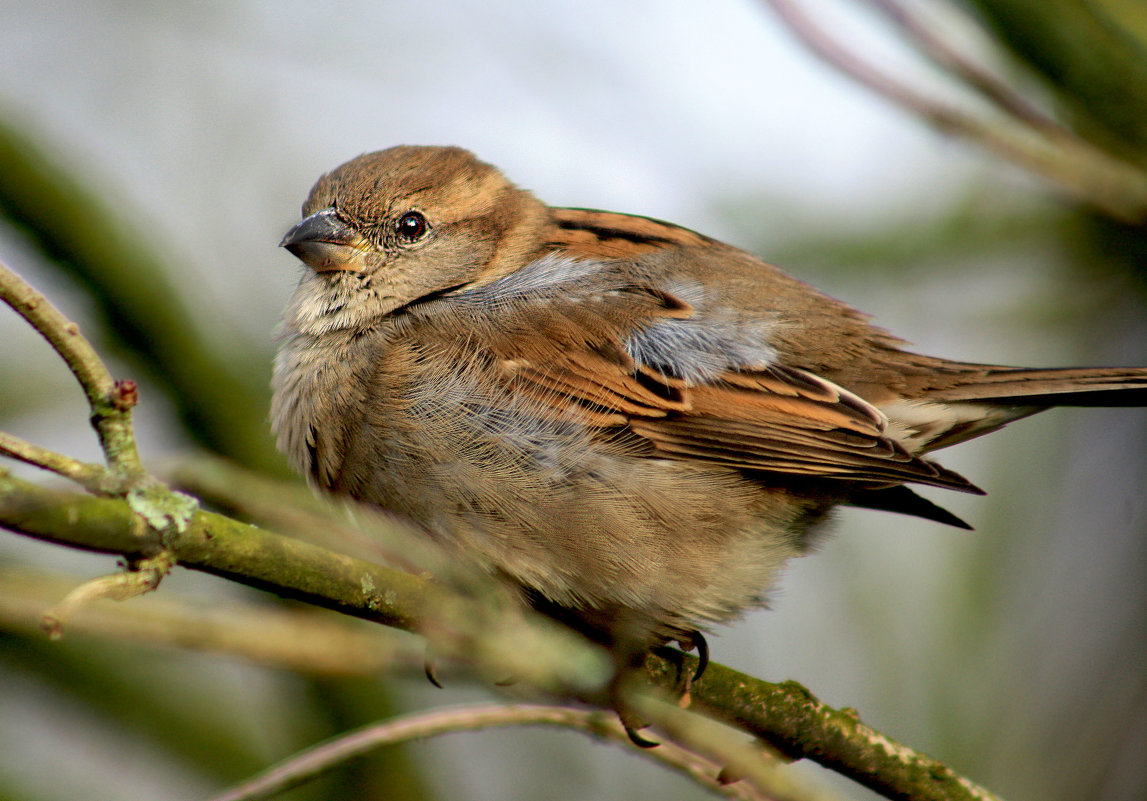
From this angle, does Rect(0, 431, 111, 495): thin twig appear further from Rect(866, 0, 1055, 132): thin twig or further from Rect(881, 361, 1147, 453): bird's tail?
Rect(866, 0, 1055, 132): thin twig

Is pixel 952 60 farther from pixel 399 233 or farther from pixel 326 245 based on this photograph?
pixel 326 245

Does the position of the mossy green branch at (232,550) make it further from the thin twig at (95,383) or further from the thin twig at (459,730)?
the thin twig at (459,730)

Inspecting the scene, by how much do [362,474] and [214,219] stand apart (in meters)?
2.96

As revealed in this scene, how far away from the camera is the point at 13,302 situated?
175 cm

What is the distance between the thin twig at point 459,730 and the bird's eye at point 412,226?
1868mm

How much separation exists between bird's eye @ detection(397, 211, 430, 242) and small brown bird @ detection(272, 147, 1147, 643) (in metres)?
0.16

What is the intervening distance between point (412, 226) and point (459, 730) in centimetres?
198

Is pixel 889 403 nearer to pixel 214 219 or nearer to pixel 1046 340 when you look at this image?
pixel 1046 340

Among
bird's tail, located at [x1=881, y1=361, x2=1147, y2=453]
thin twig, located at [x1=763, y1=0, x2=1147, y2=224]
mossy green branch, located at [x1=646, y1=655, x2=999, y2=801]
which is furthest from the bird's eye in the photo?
mossy green branch, located at [x1=646, y1=655, x2=999, y2=801]

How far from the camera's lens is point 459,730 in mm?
2764

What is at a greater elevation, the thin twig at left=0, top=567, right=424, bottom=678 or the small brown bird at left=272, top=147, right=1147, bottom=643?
the small brown bird at left=272, top=147, right=1147, bottom=643

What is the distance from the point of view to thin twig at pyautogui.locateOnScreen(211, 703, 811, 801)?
2566 mm

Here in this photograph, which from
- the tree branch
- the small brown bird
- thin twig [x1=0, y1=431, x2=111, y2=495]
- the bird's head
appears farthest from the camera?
the bird's head

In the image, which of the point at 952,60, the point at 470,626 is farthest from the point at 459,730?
the point at 952,60
